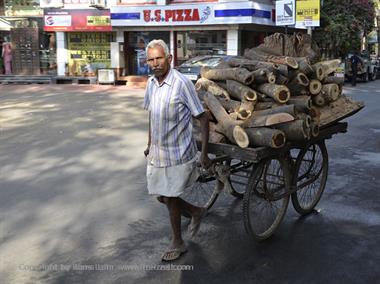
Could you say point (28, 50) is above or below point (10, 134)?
above

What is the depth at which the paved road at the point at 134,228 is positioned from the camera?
4.07m

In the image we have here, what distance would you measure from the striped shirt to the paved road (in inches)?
34.7

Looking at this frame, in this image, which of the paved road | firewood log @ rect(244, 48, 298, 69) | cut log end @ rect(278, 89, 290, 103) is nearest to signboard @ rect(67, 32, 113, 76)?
the paved road

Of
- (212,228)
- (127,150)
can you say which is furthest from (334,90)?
(127,150)

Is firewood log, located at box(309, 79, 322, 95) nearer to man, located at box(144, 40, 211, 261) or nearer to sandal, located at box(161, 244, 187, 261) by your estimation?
man, located at box(144, 40, 211, 261)

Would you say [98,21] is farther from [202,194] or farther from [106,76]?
[202,194]

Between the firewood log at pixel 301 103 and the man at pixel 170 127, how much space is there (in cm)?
97

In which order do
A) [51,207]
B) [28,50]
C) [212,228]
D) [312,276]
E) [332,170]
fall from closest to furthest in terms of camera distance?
1. [312,276]
2. [212,228]
3. [51,207]
4. [332,170]
5. [28,50]

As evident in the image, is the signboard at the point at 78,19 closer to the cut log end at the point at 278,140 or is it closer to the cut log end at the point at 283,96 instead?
the cut log end at the point at 283,96

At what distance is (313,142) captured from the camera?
16.8ft

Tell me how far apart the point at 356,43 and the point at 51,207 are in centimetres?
2567

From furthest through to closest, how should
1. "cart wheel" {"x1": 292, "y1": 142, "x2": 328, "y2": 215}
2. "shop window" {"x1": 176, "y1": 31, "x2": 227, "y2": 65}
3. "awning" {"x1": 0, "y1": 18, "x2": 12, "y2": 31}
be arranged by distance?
"awning" {"x1": 0, "y1": 18, "x2": 12, "y2": 31} < "shop window" {"x1": 176, "y1": 31, "x2": 227, "y2": 65} < "cart wheel" {"x1": 292, "y1": 142, "x2": 328, "y2": 215}

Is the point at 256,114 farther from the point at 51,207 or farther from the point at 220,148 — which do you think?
the point at 51,207

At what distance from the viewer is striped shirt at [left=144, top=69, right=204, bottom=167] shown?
4.02m
